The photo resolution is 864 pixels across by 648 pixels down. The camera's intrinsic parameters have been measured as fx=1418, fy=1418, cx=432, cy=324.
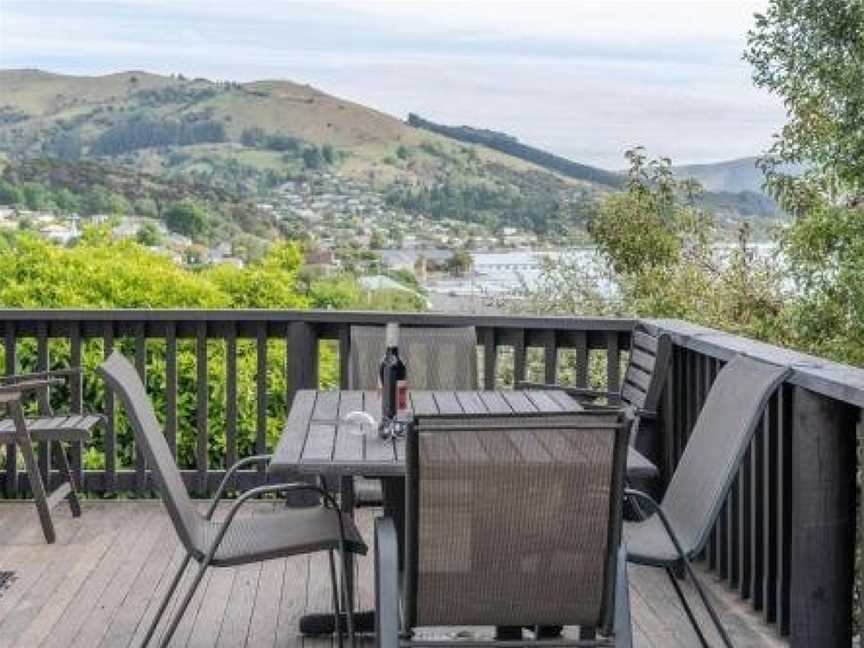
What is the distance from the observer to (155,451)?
382cm

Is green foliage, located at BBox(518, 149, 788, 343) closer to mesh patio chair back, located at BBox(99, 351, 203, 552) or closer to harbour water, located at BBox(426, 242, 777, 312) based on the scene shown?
harbour water, located at BBox(426, 242, 777, 312)

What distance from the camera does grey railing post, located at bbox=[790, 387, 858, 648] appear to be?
417 cm

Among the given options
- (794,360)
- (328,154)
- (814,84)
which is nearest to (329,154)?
(328,154)

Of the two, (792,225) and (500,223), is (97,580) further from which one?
(500,223)

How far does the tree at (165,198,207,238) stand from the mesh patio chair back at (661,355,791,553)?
9.65 meters

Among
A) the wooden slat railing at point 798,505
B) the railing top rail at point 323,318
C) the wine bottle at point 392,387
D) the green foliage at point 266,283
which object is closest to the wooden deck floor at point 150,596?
the wooden slat railing at point 798,505

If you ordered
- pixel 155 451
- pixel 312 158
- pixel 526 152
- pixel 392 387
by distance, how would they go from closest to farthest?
1. pixel 155 451
2. pixel 392 387
3. pixel 312 158
4. pixel 526 152

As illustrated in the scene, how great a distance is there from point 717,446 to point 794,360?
28.0 inches

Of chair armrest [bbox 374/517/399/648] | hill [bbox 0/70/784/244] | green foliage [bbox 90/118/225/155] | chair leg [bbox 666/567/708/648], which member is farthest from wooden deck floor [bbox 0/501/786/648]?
green foliage [bbox 90/118/225/155]

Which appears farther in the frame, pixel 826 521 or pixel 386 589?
pixel 826 521

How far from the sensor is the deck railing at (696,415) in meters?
4.18

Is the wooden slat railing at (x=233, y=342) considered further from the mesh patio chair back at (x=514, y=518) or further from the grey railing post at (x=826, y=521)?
the mesh patio chair back at (x=514, y=518)

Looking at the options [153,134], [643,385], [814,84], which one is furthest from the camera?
[153,134]

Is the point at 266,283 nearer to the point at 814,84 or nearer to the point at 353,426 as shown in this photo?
the point at 814,84
